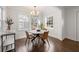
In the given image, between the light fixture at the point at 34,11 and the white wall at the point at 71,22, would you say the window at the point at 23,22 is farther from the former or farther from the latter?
the white wall at the point at 71,22

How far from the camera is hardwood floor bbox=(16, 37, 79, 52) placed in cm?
189

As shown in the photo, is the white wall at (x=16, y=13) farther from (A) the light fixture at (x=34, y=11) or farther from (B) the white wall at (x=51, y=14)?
(A) the light fixture at (x=34, y=11)

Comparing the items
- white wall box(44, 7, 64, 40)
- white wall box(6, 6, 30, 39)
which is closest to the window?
white wall box(6, 6, 30, 39)

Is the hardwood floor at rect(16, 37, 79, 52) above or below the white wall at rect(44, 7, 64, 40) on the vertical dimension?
below

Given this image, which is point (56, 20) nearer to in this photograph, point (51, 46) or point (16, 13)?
point (51, 46)

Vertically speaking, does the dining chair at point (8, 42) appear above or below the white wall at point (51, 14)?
below

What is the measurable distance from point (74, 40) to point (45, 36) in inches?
25.9

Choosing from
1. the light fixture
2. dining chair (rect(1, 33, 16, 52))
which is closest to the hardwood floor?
dining chair (rect(1, 33, 16, 52))

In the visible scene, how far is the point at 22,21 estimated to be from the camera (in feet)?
6.25

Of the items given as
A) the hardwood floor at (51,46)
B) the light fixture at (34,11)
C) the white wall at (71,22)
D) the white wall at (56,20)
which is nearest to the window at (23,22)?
the light fixture at (34,11)

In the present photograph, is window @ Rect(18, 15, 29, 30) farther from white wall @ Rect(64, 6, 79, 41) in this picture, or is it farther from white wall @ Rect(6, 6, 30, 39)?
white wall @ Rect(64, 6, 79, 41)

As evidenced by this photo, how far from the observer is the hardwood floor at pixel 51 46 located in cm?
189
